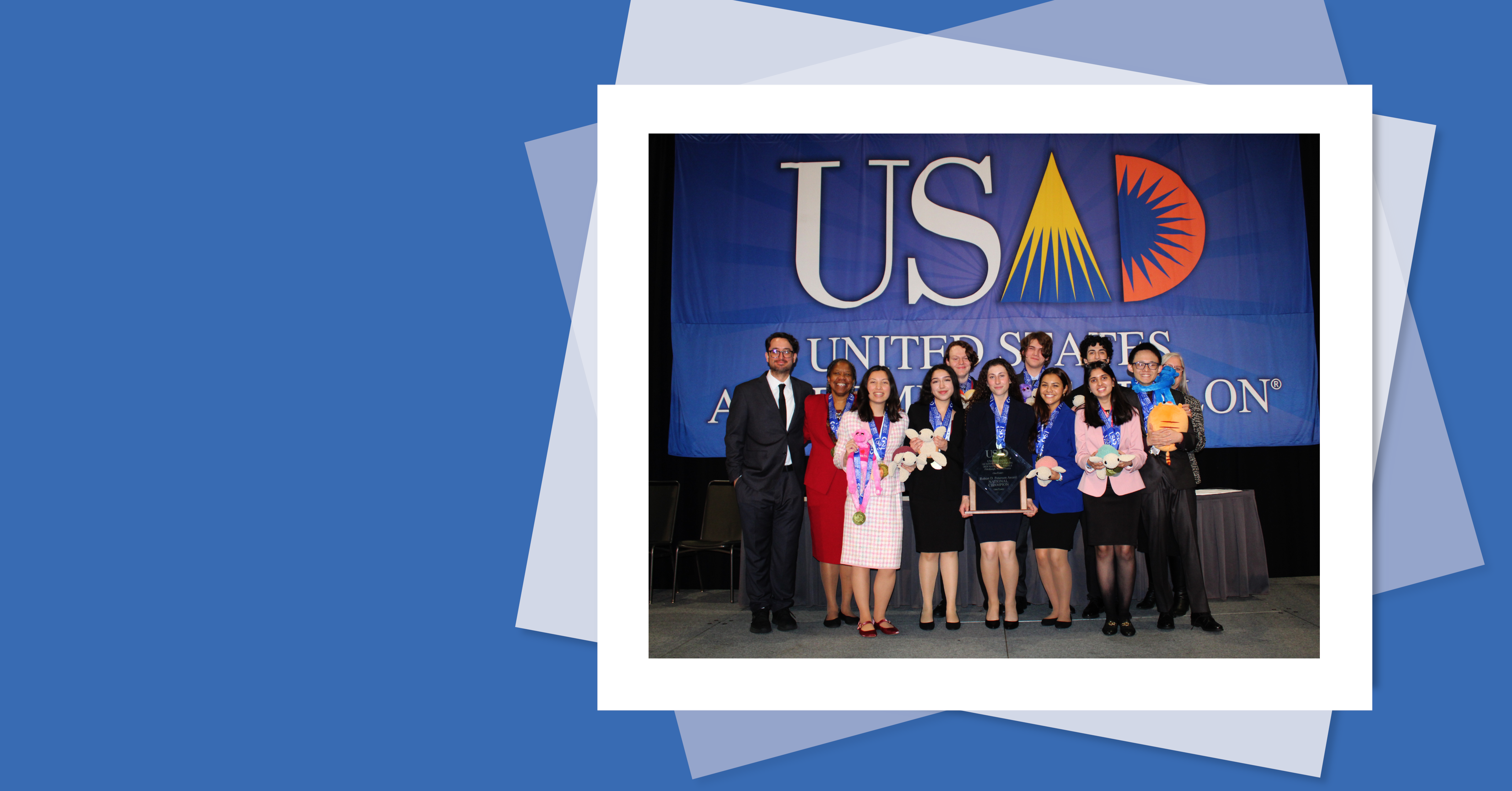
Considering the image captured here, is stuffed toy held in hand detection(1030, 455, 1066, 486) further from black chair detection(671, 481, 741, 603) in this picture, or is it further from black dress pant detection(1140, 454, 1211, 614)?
black chair detection(671, 481, 741, 603)

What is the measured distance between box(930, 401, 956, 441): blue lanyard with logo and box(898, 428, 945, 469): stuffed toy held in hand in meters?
0.04

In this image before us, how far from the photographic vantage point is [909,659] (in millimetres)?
4516

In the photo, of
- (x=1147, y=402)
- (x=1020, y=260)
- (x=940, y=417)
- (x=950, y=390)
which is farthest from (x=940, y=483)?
(x=1020, y=260)

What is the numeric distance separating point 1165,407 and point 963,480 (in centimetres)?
104

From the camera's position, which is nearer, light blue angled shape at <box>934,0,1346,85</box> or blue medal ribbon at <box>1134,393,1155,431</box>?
light blue angled shape at <box>934,0,1346,85</box>

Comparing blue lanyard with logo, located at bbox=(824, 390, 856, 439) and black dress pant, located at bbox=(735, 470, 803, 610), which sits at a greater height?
blue lanyard with logo, located at bbox=(824, 390, 856, 439)

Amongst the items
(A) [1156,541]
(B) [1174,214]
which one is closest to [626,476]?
(A) [1156,541]

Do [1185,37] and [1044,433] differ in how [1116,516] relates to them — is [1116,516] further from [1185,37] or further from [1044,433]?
[1185,37]

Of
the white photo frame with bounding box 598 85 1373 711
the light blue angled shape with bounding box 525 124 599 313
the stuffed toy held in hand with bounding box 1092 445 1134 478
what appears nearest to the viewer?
the white photo frame with bounding box 598 85 1373 711

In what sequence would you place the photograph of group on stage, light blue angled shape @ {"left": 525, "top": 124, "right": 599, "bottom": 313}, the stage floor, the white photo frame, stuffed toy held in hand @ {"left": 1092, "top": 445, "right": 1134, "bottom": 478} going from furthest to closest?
the photograph of group on stage < stuffed toy held in hand @ {"left": 1092, "top": 445, "right": 1134, "bottom": 478} < the stage floor < light blue angled shape @ {"left": 525, "top": 124, "right": 599, "bottom": 313} < the white photo frame

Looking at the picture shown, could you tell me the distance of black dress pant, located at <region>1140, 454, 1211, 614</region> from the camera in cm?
518

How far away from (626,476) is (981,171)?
3623 millimetres

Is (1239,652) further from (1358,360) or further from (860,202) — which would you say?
(860,202)

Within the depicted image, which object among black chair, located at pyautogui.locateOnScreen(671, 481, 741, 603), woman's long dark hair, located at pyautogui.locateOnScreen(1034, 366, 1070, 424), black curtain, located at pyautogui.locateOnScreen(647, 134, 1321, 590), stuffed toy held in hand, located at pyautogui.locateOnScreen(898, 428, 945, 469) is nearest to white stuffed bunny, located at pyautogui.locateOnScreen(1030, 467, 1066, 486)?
woman's long dark hair, located at pyautogui.locateOnScreen(1034, 366, 1070, 424)
